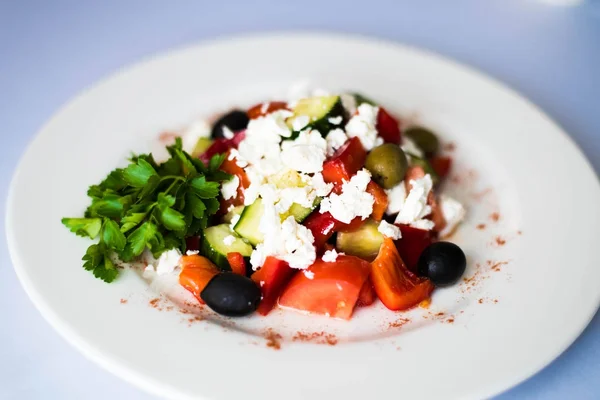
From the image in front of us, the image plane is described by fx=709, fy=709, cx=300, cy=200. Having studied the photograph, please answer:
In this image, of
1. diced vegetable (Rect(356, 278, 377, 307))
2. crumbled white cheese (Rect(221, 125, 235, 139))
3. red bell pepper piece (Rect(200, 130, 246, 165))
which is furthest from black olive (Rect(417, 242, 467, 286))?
crumbled white cheese (Rect(221, 125, 235, 139))

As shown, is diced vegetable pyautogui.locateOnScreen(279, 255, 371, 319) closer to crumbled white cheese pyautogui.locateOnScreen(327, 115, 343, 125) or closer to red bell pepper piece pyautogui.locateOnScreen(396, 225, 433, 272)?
red bell pepper piece pyautogui.locateOnScreen(396, 225, 433, 272)

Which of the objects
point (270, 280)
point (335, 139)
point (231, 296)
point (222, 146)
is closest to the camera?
point (231, 296)

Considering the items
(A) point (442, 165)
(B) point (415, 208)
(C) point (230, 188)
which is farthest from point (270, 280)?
(A) point (442, 165)

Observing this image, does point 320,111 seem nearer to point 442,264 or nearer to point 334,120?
point 334,120

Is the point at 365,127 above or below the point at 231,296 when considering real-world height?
above

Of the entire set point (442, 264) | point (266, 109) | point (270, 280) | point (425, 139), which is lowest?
point (270, 280)

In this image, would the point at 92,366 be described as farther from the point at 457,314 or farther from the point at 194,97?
the point at 194,97

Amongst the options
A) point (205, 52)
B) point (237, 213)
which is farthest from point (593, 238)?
point (205, 52)
